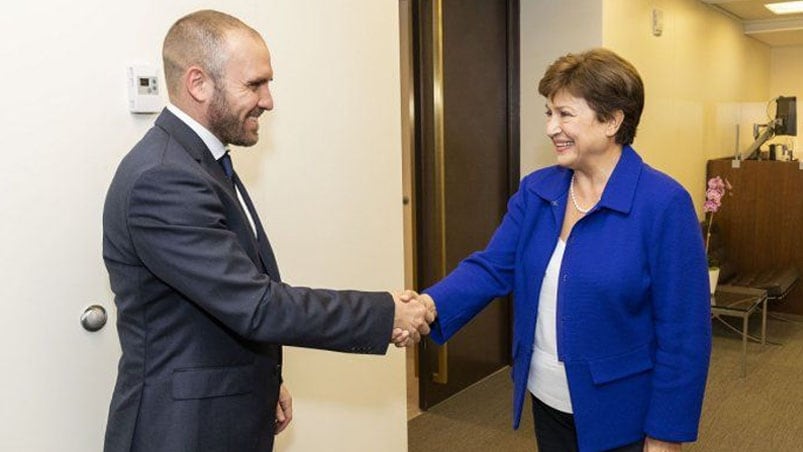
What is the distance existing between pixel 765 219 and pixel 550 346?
5.12 metres

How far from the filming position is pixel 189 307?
1603mm

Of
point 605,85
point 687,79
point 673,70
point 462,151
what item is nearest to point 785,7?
point 687,79

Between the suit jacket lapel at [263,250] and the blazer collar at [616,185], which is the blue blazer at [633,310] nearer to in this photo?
the blazer collar at [616,185]

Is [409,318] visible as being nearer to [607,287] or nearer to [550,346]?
[550,346]

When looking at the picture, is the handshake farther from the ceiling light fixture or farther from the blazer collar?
the ceiling light fixture

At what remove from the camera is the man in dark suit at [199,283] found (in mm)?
1514

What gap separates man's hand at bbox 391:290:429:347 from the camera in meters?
1.92

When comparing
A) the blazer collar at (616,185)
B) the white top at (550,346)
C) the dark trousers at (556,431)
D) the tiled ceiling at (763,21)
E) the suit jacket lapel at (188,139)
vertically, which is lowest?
the dark trousers at (556,431)

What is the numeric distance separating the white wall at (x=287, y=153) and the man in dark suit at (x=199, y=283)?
0.27 meters

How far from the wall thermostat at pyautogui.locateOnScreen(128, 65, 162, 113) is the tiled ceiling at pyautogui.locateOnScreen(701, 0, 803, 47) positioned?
5890mm

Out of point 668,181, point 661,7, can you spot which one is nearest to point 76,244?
point 668,181

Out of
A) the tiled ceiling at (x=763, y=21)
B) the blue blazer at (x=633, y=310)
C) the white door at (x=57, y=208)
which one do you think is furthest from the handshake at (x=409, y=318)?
the tiled ceiling at (x=763, y=21)

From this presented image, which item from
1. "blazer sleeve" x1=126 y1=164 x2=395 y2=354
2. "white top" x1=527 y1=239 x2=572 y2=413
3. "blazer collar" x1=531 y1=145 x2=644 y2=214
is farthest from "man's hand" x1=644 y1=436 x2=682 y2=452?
"blazer sleeve" x1=126 y1=164 x2=395 y2=354

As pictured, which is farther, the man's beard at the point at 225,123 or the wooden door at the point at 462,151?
the wooden door at the point at 462,151
